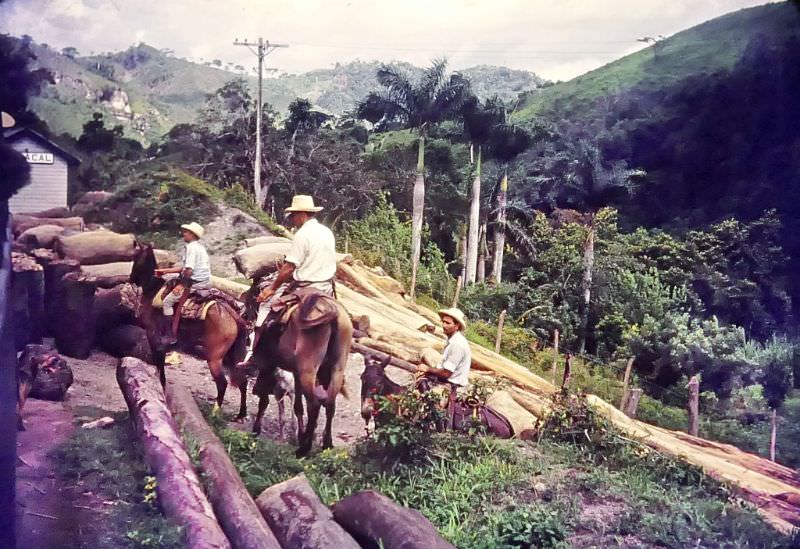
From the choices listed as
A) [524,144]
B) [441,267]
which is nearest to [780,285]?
[524,144]

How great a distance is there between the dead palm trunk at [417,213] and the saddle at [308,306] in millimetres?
580

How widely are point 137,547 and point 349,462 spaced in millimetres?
1119

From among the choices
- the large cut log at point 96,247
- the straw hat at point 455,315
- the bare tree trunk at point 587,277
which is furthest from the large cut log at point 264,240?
the bare tree trunk at point 587,277

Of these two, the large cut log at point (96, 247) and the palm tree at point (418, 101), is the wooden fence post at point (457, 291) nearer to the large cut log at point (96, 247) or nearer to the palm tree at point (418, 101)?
the palm tree at point (418, 101)

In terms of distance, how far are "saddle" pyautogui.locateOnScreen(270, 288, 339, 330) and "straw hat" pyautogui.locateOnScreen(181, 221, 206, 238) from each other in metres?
0.53

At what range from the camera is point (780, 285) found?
4609mm

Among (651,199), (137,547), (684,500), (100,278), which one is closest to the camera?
(137,547)

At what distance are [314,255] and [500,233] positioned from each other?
1.15 m

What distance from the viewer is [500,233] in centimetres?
456

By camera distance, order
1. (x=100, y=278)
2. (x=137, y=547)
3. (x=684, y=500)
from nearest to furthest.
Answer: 1. (x=137, y=547)
2. (x=100, y=278)
3. (x=684, y=500)

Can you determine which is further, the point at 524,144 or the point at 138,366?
the point at 524,144

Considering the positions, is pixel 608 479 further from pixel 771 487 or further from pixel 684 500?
pixel 771 487

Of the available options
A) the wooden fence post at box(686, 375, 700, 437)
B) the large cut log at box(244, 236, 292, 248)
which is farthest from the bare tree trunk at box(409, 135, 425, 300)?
the wooden fence post at box(686, 375, 700, 437)

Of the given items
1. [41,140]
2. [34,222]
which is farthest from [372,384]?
[41,140]
